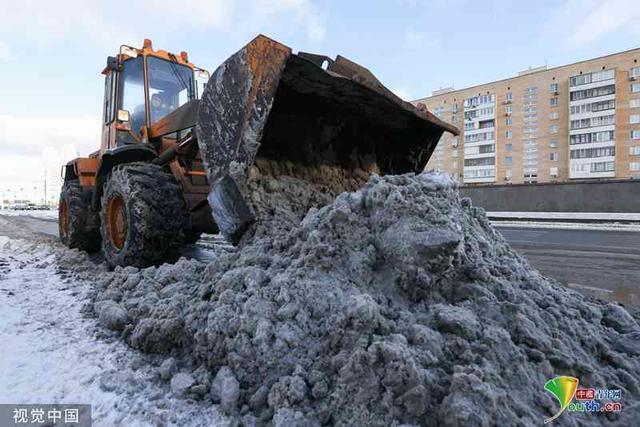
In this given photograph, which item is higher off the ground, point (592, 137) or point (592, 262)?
point (592, 137)

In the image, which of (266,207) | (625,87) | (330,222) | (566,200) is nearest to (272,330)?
(330,222)

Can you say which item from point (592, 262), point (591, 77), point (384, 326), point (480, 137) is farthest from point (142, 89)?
point (480, 137)

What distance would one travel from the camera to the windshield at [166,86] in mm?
5117

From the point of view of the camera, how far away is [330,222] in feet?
7.83

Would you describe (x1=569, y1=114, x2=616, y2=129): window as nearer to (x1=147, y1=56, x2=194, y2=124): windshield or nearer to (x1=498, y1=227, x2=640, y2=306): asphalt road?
(x1=498, y1=227, x2=640, y2=306): asphalt road

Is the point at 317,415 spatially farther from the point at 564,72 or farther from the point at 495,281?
the point at 564,72

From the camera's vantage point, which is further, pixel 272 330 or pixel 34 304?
pixel 34 304

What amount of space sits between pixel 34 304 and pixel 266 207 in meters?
1.98

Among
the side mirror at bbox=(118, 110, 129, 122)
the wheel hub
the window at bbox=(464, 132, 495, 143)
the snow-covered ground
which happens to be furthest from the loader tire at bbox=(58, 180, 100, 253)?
the window at bbox=(464, 132, 495, 143)

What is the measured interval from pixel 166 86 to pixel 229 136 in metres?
2.91

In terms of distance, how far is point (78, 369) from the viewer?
6.69ft

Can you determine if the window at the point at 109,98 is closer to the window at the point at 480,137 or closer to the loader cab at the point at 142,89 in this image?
the loader cab at the point at 142,89

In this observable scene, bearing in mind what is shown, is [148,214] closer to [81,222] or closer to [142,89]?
[142,89]

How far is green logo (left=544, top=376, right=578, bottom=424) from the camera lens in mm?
1574
